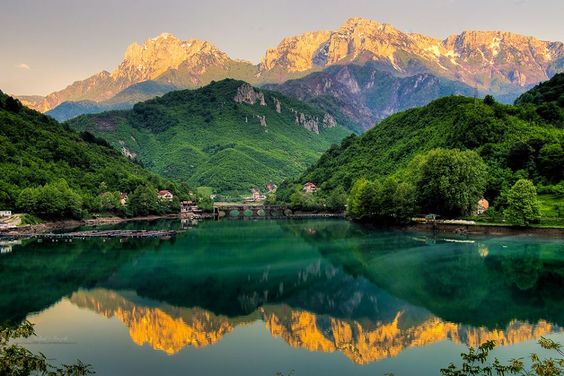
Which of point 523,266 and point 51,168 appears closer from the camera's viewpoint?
point 523,266

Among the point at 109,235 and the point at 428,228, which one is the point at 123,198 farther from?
the point at 428,228

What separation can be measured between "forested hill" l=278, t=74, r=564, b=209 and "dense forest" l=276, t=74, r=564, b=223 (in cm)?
18

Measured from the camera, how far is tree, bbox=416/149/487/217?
3334 inches

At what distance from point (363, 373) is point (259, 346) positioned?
687cm

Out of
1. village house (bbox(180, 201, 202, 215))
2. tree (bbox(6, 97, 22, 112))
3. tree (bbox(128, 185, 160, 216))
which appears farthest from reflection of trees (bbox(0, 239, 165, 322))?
tree (bbox(6, 97, 22, 112))

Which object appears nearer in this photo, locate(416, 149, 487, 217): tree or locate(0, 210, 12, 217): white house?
locate(416, 149, 487, 217): tree

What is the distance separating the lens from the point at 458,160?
8700 cm

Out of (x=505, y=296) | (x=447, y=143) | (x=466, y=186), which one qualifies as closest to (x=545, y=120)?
(x=447, y=143)

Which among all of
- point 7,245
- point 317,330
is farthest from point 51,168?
point 317,330

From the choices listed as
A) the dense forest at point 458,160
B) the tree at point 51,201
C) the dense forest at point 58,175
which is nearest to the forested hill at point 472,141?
the dense forest at point 458,160

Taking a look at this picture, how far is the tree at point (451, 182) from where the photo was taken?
278 feet

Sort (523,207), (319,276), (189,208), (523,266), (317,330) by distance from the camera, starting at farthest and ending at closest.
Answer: (189,208) < (523,207) < (523,266) < (319,276) < (317,330)

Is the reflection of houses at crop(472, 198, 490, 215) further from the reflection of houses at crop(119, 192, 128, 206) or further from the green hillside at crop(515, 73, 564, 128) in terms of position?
the reflection of houses at crop(119, 192, 128, 206)

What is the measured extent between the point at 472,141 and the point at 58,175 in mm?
86948
